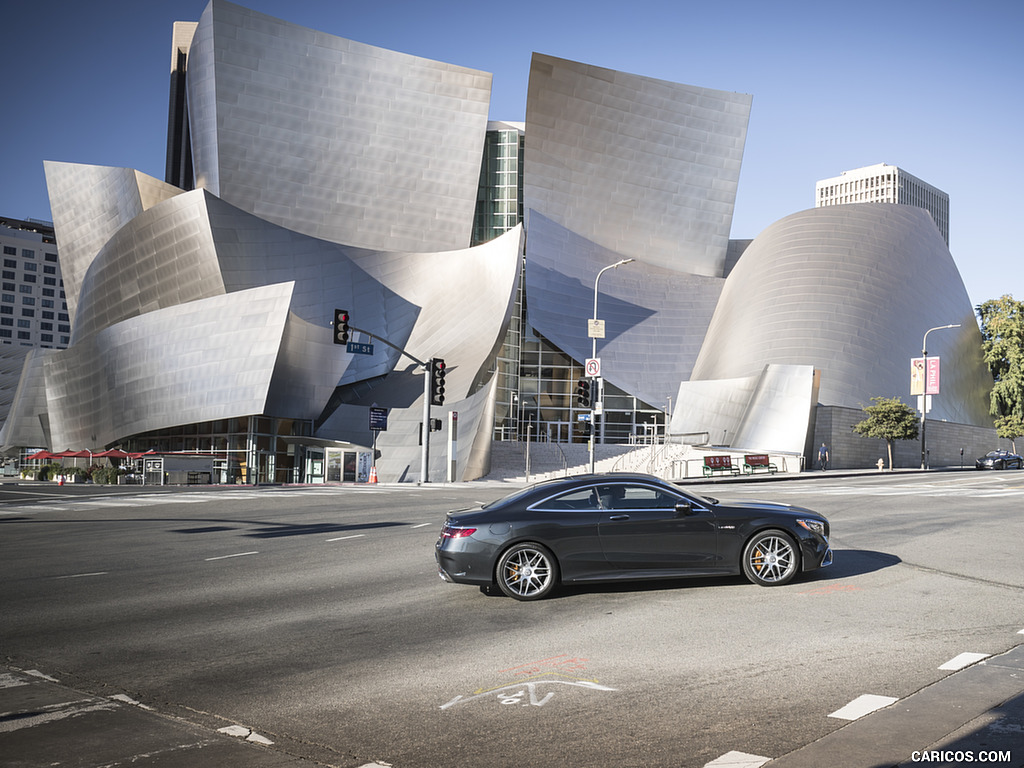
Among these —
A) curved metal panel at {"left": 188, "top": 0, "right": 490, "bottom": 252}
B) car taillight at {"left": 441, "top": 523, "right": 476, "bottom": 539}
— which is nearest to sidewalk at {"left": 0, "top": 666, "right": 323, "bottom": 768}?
car taillight at {"left": 441, "top": 523, "right": 476, "bottom": 539}

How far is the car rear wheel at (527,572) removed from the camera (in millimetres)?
9102

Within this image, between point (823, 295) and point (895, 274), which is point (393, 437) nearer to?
point (823, 295)

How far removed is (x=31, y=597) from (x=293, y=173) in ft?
190

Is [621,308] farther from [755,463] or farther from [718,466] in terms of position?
[718,466]

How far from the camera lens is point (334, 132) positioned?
213 feet

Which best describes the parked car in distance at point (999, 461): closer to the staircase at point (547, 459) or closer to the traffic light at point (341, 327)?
the staircase at point (547, 459)

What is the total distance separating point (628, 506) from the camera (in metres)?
9.40

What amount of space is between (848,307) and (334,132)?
38818 mm

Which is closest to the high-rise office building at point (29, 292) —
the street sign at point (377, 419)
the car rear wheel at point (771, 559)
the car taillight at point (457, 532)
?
the street sign at point (377, 419)

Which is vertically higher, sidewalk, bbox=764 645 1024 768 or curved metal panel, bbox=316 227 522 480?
curved metal panel, bbox=316 227 522 480

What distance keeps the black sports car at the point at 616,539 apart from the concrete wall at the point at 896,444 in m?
39.2

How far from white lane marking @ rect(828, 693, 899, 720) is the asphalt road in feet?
0.22

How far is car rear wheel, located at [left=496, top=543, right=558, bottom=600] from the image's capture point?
9.10 metres

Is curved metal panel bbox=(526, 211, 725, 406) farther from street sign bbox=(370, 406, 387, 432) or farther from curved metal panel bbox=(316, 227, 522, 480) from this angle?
street sign bbox=(370, 406, 387, 432)
